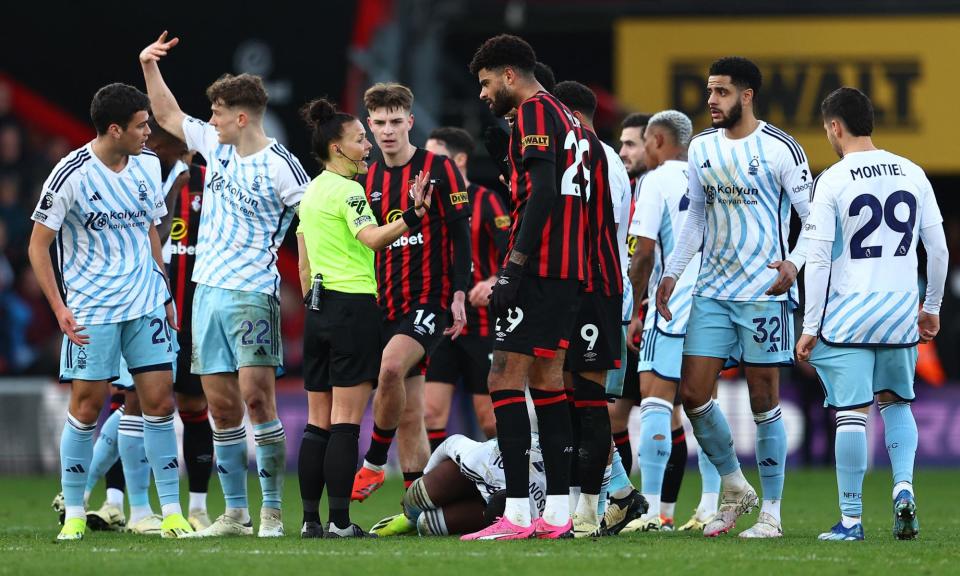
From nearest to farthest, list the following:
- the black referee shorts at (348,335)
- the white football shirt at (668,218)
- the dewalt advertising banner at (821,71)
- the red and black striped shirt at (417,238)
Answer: the black referee shorts at (348,335)
the red and black striped shirt at (417,238)
the white football shirt at (668,218)
the dewalt advertising banner at (821,71)

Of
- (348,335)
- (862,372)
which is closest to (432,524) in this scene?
(348,335)

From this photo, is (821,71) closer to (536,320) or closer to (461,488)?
(461,488)

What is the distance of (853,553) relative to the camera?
7051mm

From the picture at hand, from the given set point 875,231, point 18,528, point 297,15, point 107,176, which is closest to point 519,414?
point 875,231

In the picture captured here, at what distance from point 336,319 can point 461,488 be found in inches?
46.4

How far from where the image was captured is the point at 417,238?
9094 mm

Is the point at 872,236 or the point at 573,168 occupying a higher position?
the point at 573,168

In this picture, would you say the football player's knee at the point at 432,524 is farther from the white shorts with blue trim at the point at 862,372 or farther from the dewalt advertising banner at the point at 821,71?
the dewalt advertising banner at the point at 821,71

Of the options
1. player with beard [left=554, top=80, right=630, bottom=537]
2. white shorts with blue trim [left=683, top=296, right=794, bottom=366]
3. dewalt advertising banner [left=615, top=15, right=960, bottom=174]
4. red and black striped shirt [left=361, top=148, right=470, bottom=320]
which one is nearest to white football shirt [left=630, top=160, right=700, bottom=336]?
white shorts with blue trim [left=683, top=296, right=794, bottom=366]

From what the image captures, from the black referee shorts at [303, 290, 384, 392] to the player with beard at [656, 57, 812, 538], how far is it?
1.64m

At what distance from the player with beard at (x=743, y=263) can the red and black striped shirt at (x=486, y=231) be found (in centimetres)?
289

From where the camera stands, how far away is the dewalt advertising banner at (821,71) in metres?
18.1

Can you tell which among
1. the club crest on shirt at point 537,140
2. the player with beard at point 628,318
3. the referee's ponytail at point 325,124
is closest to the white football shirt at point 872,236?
the club crest on shirt at point 537,140

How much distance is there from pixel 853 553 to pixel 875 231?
176 centimetres
